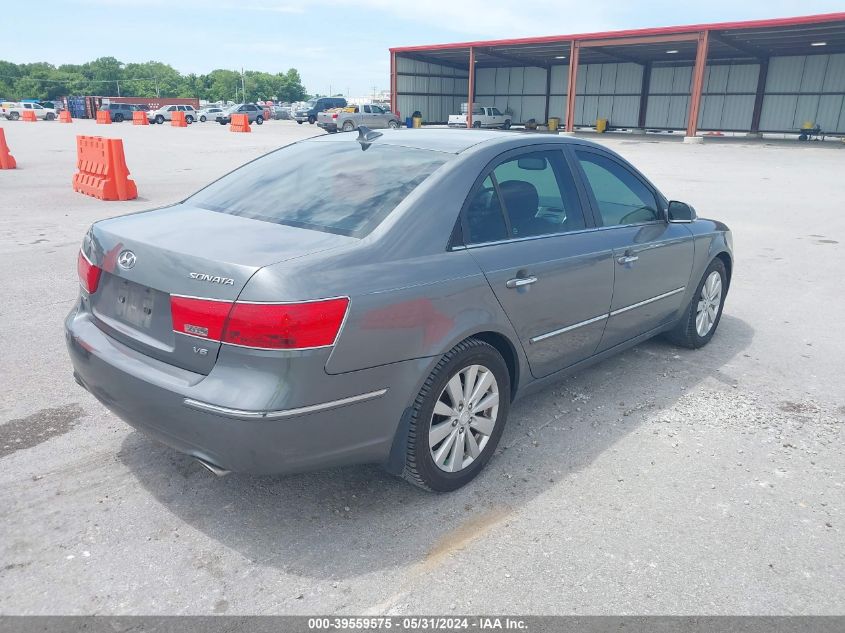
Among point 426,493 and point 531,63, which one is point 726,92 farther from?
point 426,493

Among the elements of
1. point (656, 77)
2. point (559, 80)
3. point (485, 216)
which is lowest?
Answer: point (485, 216)

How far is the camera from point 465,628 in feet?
7.70

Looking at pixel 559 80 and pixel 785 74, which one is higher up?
pixel 785 74

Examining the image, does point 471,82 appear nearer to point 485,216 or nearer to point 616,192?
point 616,192

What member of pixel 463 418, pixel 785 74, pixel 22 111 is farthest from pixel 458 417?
pixel 22 111

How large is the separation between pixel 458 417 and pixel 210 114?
5932 centimetres

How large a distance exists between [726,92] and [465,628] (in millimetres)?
48626

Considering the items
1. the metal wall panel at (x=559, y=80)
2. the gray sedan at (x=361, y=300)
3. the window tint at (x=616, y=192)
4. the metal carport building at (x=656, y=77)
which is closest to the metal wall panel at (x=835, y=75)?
the metal carport building at (x=656, y=77)

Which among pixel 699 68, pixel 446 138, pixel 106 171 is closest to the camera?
pixel 446 138

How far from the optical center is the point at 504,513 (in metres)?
3.03

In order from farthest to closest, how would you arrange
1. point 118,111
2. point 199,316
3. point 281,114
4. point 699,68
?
1. point 281,114
2. point 118,111
3. point 699,68
4. point 199,316

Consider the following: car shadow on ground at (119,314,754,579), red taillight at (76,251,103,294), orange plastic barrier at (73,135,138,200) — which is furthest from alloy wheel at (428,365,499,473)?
orange plastic barrier at (73,135,138,200)

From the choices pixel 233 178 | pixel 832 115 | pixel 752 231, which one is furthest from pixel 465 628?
pixel 832 115

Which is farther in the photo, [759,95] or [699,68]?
[759,95]
